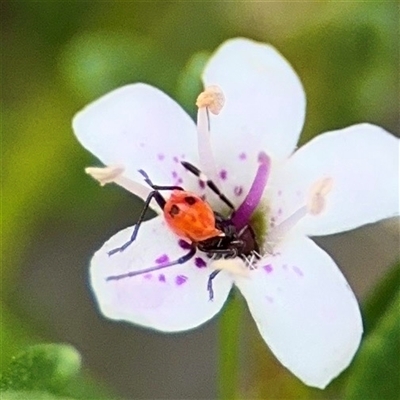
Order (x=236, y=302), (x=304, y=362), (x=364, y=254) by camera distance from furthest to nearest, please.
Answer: (x=364, y=254)
(x=236, y=302)
(x=304, y=362)

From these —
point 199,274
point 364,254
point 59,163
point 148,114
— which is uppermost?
point 148,114

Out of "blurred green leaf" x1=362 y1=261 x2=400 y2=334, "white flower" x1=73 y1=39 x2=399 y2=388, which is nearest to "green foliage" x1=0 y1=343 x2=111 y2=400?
"white flower" x1=73 y1=39 x2=399 y2=388

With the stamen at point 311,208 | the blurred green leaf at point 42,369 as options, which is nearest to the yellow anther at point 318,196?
the stamen at point 311,208

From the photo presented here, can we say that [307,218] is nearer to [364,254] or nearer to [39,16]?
[364,254]

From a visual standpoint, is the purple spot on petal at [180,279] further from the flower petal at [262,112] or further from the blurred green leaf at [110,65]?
the blurred green leaf at [110,65]

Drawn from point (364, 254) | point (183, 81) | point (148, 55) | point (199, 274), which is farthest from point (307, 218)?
point (364, 254)

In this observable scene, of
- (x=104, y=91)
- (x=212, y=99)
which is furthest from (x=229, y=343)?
(x=104, y=91)

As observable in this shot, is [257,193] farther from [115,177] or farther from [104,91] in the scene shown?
[104,91]
